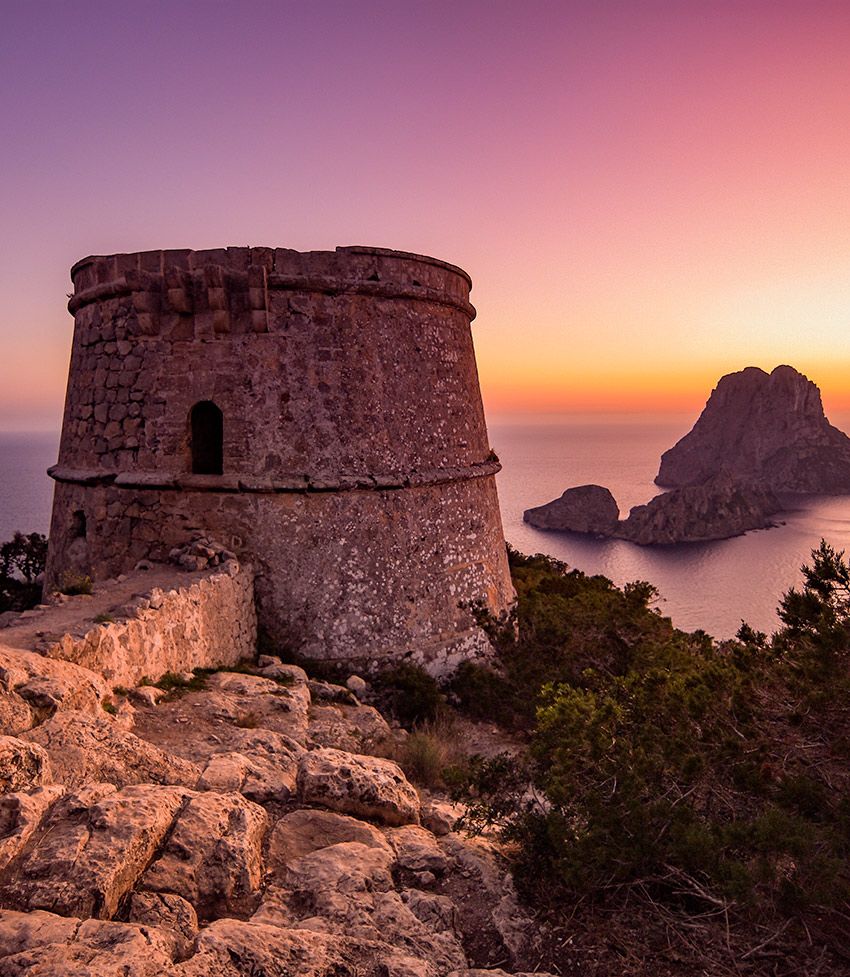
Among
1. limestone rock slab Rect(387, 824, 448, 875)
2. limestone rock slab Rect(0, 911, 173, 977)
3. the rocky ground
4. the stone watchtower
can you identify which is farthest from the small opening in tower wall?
limestone rock slab Rect(0, 911, 173, 977)

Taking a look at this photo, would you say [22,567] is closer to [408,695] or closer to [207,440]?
[207,440]

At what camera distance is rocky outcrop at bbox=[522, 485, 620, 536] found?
39.2 m

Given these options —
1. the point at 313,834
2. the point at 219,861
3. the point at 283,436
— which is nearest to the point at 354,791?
the point at 313,834

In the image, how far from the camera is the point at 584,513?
131ft

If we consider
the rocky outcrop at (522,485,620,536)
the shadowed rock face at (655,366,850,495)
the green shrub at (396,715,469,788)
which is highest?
the shadowed rock face at (655,366,850,495)

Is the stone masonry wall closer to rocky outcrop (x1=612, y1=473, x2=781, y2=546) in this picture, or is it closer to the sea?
the sea

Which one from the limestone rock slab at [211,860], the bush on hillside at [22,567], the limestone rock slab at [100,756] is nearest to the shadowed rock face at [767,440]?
the bush on hillside at [22,567]

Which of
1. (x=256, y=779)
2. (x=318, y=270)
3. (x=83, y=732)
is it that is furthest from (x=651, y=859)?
(x=318, y=270)

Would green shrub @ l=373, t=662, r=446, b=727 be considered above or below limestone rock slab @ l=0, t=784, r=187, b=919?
below

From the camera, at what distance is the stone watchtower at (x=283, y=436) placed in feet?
26.9

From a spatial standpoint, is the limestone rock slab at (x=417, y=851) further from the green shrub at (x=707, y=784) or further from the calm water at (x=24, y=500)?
the calm water at (x=24, y=500)

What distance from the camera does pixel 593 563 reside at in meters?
31.7

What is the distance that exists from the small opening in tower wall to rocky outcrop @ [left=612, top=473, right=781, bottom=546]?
28978 millimetres

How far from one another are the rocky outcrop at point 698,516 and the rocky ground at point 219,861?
32473 mm
